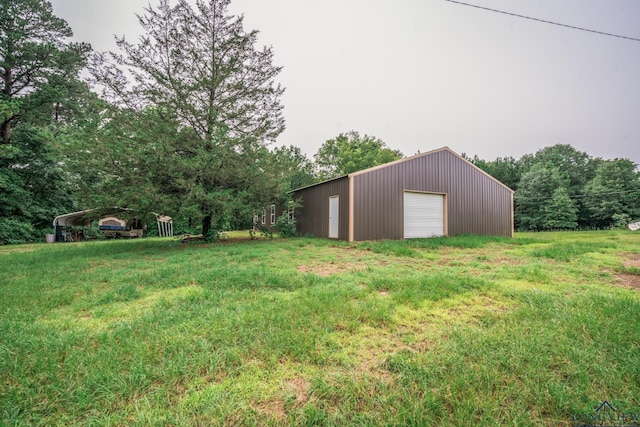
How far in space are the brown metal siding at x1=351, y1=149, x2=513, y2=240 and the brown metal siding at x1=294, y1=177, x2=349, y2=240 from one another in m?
0.49

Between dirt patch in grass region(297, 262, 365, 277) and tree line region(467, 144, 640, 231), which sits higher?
tree line region(467, 144, 640, 231)

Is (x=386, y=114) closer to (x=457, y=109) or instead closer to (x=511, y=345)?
(x=457, y=109)

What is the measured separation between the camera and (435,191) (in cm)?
1057

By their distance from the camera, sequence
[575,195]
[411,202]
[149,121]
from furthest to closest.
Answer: [575,195] → [411,202] → [149,121]

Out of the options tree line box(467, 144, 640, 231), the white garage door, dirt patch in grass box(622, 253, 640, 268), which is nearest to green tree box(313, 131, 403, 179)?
tree line box(467, 144, 640, 231)

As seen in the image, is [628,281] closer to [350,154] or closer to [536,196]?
[350,154]

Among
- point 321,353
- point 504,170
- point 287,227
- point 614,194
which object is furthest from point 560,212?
point 321,353

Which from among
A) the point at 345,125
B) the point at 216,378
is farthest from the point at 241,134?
the point at 345,125

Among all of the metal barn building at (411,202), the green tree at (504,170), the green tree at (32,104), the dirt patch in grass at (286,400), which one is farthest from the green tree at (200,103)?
the green tree at (504,170)

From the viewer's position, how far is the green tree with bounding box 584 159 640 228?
2458cm

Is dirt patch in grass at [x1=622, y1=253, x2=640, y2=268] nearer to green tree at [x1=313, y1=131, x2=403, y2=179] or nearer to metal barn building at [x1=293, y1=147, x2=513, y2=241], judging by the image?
metal barn building at [x1=293, y1=147, x2=513, y2=241]

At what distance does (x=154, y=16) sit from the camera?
8.39 m

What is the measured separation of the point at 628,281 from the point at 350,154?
25.7 metres

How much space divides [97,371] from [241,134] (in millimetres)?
9045
